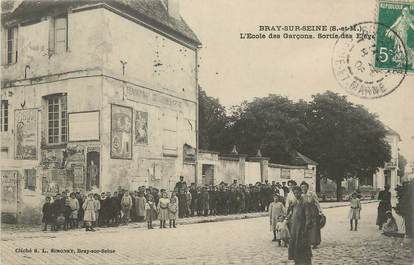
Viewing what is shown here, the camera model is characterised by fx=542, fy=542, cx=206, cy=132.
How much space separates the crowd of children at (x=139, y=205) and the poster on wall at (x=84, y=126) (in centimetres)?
129

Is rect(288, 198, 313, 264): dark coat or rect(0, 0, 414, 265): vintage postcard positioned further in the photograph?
rect(0, 0, 414, 265): vintage postcard

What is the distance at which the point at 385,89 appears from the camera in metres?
10.1

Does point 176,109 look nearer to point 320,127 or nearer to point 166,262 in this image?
point 320,127

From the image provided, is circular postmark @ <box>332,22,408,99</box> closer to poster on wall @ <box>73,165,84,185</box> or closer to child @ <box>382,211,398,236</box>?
child @ <box>382,211,398,236</box>

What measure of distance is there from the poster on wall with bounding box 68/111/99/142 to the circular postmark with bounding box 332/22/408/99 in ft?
17.8

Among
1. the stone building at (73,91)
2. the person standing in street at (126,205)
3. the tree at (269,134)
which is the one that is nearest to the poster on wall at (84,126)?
the stone building at (73,91)

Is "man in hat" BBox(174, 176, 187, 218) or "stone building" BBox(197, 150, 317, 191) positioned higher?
"stone building" BBox(197, 150, 317, 191)

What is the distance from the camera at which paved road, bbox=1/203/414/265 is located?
29.7 ft

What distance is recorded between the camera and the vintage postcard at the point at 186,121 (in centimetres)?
976

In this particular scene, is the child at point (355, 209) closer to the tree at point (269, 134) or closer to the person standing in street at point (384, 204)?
the person standing in street at point (384, 204)

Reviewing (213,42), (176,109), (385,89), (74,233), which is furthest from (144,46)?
(385,89)

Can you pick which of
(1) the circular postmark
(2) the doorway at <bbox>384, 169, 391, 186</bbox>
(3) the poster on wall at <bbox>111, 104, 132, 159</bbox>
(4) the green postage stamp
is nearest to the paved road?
(2) the doorway at <bbox>384, 169, 391, 186</bbox>

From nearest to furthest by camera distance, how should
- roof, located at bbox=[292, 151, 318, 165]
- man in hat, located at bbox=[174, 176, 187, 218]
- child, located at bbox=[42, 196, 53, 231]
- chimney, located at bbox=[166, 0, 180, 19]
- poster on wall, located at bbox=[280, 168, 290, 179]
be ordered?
1. chimney, located at bbox=[166, 0, 180, 19]
2. child, located at bbox=[42, 196, 53, 231]
3. man in hat, located at bbox=[174, 176, 187, 218]
4. roof, located at bbox=[292, 151, 318, 165]
5. poster on wall, located at bbox=[280, 168, 290, 179]

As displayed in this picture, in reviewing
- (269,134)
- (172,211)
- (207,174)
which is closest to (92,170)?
(172,211)
